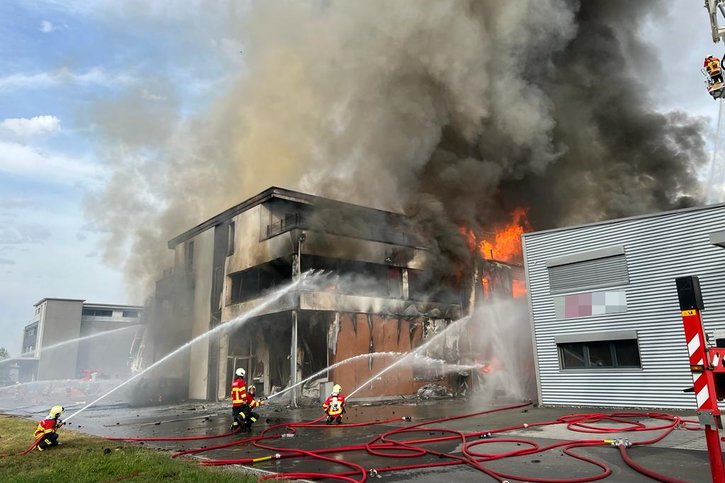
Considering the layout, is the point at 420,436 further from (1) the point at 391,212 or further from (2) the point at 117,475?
(1) the point at 391,212

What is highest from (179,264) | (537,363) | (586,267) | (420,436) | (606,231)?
(179,264)

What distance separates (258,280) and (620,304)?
56.1 ft

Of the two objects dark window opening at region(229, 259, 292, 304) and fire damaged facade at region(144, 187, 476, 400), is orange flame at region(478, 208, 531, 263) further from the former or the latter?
dark window opening at region(229, 259, 292, 304)

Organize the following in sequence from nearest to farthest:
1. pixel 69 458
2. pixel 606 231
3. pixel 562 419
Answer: pixel 69 458 → pixel 562 419 → pixel 606 231

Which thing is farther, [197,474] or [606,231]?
[606,231]

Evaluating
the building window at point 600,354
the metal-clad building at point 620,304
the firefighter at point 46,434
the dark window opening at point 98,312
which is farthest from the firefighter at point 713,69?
the dark window opening at point 98,312

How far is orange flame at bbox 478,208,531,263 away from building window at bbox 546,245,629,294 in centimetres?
970

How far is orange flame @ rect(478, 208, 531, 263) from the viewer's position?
83.3ft

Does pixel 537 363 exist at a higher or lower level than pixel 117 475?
higher

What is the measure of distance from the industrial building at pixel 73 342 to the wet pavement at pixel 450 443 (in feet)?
128

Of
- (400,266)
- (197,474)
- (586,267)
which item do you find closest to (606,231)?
(586,267)

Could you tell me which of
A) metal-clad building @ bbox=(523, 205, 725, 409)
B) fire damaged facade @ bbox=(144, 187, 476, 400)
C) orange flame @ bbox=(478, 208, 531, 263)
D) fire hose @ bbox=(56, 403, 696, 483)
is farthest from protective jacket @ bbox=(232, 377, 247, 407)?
orange flame @ bbox=(478, 208, 531, 263)

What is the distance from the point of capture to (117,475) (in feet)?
21.7

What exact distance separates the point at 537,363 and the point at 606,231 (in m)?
4.67
